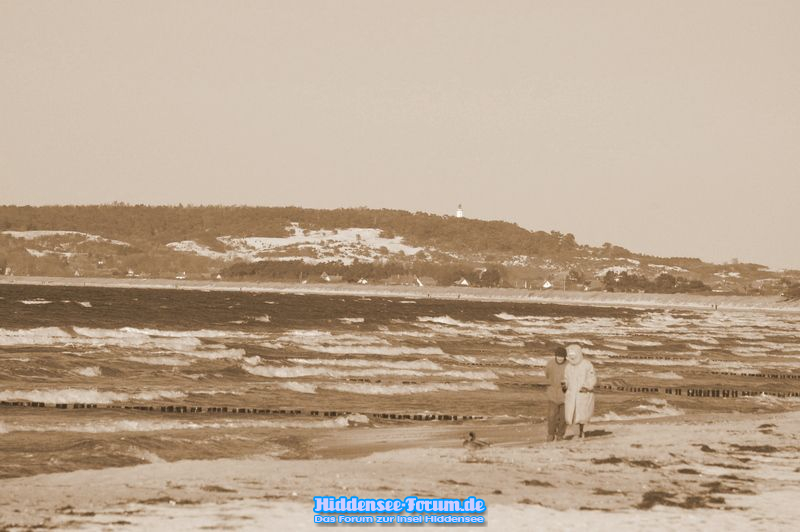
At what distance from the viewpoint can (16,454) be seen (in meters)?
16.8

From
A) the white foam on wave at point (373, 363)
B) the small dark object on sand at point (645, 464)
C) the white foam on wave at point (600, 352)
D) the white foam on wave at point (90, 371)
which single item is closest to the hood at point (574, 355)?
the small dark object on sand at point (645, 464)

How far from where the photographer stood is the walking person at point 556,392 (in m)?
17.1

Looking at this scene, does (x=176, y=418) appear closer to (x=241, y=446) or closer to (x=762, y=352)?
(x=241, y=446)

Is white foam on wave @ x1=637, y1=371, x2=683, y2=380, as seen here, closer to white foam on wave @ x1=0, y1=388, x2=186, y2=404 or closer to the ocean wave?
the ocean wave

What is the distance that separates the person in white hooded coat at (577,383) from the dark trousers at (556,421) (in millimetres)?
170

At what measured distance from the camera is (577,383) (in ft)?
56.0

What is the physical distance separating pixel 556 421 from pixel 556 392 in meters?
0.68

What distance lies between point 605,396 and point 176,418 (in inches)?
435

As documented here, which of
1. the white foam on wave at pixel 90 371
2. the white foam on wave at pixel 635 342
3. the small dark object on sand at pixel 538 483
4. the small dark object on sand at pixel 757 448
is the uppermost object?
the small dark object on sand at pixel 757 448

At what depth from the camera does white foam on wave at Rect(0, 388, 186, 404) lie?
24.7 meters

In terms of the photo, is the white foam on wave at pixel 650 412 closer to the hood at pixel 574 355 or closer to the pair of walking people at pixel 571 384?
the pair of walking people at pixel 571 384

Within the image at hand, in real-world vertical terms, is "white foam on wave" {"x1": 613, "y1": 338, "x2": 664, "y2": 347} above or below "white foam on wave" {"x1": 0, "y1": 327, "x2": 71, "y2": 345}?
above

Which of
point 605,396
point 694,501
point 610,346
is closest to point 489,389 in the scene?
point 605,396

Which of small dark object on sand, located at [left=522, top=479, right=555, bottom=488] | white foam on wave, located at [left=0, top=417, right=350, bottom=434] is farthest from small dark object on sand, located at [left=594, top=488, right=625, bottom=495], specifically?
white foam on wave, located at [left=0, top=417, right=350, bottom=434]
